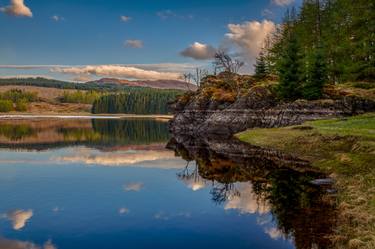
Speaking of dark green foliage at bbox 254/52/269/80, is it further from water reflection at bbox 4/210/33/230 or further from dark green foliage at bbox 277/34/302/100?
water reflection at bbox 4/210/33/230

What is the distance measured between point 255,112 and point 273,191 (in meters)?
48.0

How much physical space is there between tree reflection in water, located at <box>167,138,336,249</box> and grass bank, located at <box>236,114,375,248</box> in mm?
780

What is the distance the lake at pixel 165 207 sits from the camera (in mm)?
16578

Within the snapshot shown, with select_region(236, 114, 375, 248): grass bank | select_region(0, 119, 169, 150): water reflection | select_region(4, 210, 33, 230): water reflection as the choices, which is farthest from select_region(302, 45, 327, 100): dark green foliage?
select_region(4, 210, 33, 230): water reflection

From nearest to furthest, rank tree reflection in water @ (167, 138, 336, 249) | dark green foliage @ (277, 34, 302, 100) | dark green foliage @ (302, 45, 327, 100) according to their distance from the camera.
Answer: tree reflection in water @ (167, 138, 336, 249) → dark green foliage @ (302, 45, 327, 100) → dark green foliage @ (277, 34, 302, 100)

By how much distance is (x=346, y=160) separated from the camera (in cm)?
2973

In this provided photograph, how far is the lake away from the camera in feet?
54.4

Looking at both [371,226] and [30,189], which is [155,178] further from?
[371,226]

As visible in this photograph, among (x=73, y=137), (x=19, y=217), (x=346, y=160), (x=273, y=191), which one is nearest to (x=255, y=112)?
(x=73, y=137)

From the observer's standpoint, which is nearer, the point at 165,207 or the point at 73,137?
the point at 165,207

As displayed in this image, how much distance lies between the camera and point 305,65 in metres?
75.8

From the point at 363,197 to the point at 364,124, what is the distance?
82.8 feet

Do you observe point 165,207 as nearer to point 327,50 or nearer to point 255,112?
point 255,112

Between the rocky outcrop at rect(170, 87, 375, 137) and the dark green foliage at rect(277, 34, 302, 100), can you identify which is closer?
the rocky outcrop at rect(170, 87, 375, 137)
